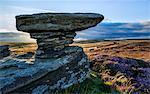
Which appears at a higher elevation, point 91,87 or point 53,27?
point 53,27

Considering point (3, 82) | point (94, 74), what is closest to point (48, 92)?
point (3, 82)

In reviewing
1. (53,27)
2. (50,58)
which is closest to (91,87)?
(50,58)

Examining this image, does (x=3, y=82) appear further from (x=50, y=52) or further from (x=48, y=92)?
(x=50, y=52)

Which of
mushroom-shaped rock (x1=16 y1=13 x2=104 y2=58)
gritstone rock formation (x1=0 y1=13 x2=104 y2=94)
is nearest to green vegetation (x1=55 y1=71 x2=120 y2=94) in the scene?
gritstone rock formation (x1=0 y1=13 x2=104 y2=94)

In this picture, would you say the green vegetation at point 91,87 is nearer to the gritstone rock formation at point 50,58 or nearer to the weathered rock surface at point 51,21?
the gritstone rock formation at point 50,58

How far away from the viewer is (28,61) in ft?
65.8

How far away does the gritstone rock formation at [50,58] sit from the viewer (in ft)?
60.2

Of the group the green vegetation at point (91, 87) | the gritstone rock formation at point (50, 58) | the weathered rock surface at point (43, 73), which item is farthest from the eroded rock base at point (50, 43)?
the green vegetation at point (91, 87)

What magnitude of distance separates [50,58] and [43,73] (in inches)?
73.9

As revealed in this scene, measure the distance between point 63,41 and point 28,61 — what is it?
2.28m

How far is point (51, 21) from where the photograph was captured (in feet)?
65.9

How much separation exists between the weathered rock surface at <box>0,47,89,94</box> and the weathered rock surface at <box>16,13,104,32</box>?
135cm

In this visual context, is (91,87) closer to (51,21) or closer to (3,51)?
(51,21)

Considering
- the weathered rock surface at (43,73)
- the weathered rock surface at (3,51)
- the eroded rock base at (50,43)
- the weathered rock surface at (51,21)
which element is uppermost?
the weathered rock surface at (51,21)
